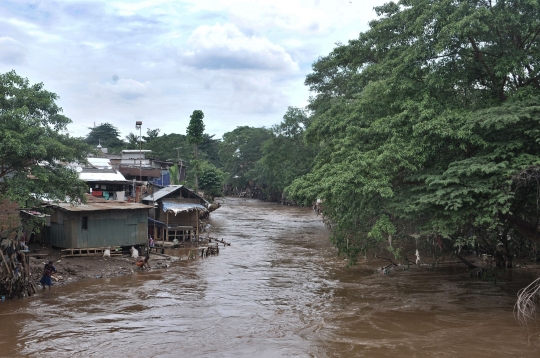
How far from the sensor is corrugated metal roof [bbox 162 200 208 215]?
1141 inches

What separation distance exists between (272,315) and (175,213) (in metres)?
15.8

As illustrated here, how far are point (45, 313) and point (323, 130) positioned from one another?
499 inches

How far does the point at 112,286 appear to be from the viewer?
18672mm

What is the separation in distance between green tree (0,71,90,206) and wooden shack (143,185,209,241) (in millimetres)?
12329

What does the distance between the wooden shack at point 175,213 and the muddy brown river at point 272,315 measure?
6980mm

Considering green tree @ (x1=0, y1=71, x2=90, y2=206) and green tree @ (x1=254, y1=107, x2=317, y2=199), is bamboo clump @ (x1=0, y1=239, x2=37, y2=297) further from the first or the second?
green tree @ (x1=254, y1=107, x2=317, y2=199)

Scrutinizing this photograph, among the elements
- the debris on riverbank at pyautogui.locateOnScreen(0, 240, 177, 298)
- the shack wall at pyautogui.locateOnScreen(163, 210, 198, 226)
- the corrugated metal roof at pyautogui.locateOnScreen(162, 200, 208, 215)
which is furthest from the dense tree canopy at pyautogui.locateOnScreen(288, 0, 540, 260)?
the shack wall at pyautogui.locateOnScreen(163, 210, 198, 226)

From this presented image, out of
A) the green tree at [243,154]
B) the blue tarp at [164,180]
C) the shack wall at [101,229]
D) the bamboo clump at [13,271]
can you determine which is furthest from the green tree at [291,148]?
the bamboo clump at [13,271]

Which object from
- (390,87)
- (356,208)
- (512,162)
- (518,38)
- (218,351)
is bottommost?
(218,351)

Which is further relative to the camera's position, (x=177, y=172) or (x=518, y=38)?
(x=177, y=172)

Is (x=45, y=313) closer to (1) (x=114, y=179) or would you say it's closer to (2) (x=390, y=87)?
(2) (x=390, y=87)

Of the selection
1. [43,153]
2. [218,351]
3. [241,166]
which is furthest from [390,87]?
[241,166]

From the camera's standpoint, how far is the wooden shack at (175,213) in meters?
29.5

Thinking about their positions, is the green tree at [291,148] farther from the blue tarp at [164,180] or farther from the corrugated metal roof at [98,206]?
the corrugated metal roof at [98,206]
